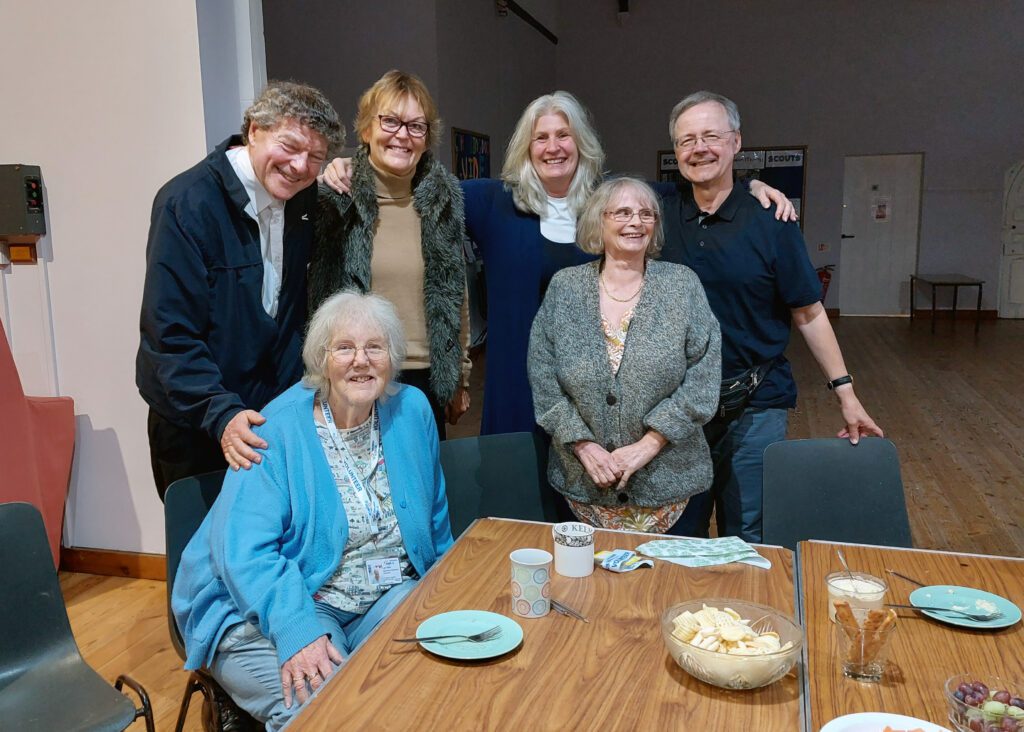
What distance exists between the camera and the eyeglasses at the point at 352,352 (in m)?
1.90

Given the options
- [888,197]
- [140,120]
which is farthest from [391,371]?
[888,197]

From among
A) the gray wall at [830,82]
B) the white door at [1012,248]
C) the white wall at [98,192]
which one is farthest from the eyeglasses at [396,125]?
the white door at [1012,248]

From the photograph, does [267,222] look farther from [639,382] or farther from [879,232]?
[879,232]

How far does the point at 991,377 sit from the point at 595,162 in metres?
6.71

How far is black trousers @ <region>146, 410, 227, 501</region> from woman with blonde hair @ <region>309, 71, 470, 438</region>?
51 cm

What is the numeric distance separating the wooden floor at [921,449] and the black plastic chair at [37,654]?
70 cm

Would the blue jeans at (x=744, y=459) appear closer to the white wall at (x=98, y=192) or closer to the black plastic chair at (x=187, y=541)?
the black plastic chair at (x=187, y=541)

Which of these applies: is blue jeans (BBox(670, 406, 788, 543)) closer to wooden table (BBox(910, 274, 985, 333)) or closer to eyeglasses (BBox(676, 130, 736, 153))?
eyeglasses (BBox(676, 130, 736, 153))

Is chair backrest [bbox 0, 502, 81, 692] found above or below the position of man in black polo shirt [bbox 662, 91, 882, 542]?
below

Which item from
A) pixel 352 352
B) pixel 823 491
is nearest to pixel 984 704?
pixel 823 491

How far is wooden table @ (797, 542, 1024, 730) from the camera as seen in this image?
1229 mm

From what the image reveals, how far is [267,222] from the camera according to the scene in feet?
7.48

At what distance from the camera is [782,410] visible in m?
2.52

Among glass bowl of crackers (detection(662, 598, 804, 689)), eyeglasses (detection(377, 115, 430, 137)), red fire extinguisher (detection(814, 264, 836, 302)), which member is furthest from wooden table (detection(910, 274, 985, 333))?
glass bowl of crackers (detection(662, 598, 804, 689))
